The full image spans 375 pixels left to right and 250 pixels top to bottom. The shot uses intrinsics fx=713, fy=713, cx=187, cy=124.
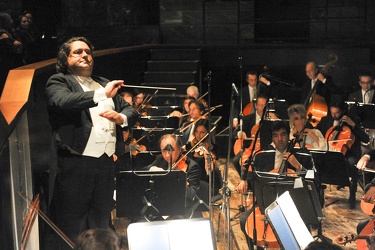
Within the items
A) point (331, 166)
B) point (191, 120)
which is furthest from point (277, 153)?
point (191, 120)

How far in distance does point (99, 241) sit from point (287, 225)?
176 cm

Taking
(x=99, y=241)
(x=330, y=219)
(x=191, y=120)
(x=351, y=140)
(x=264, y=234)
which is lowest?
(x=330, y=219)

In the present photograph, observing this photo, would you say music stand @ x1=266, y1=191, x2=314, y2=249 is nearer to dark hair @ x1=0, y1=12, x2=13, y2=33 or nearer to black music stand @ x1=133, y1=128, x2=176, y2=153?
black music stand @ x1=133, y1=128, x2=176, y2=153

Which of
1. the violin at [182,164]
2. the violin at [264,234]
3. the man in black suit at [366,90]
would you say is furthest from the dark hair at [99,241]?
the man in black suit at [366,90]

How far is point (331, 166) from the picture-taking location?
6691mm

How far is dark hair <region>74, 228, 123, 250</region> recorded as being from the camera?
2503 millimetres

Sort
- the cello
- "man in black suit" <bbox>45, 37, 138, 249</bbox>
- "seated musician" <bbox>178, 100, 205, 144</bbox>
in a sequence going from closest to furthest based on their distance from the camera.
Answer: "man in black suit" <bbox>45, 37, 138, 249</bbox>, "seated musician" <bbox>178, 100, 205, 144</bbox>, the cello

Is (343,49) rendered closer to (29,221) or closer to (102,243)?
(29,221)

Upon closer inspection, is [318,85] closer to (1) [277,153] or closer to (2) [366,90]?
(2) [366,90]


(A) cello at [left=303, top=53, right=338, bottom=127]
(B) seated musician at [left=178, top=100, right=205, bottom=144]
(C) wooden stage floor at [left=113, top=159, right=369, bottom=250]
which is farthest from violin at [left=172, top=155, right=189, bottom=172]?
(A) cello at [left=303, top=53, right=338, bottom=127]

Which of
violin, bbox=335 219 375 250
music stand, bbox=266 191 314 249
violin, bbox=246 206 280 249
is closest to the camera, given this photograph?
music stand, bbox=266 191 314 249

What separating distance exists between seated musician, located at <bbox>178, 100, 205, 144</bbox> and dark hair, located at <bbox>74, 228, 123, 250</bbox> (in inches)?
196

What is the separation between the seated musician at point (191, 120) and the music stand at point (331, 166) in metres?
1.45

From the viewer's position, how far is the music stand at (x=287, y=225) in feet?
13.0
